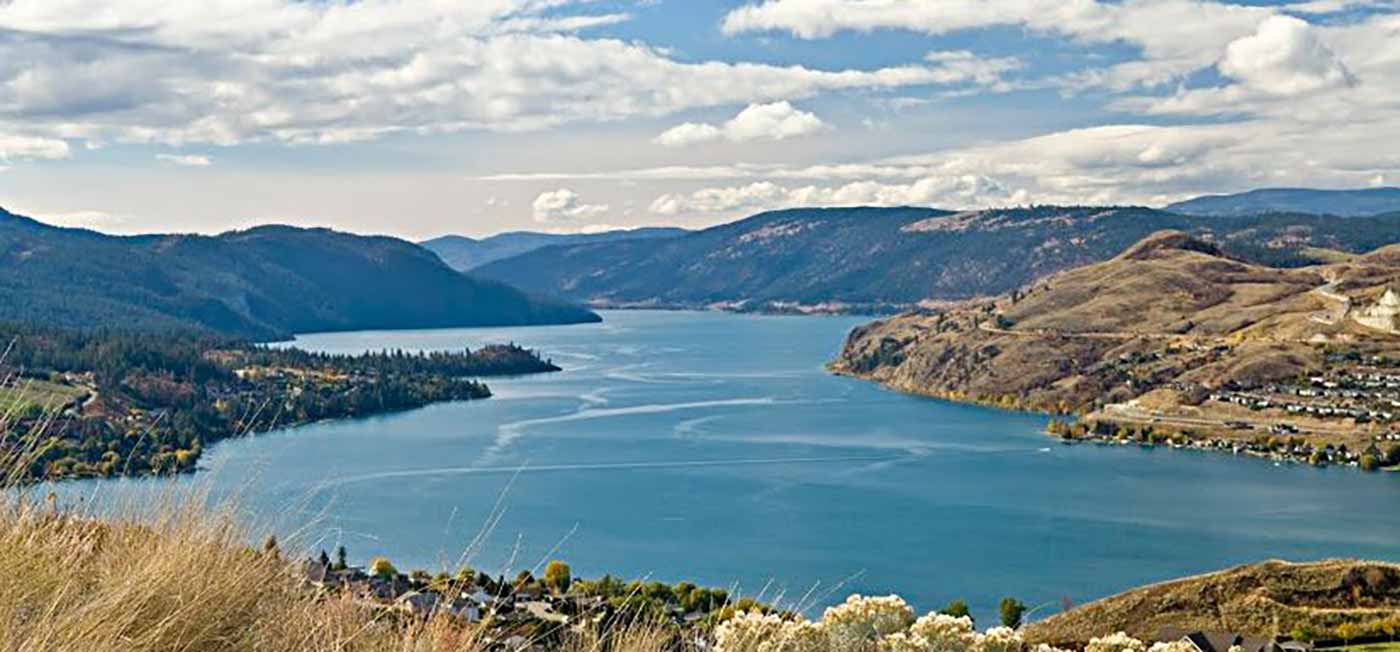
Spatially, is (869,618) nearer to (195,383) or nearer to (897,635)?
(897,635)

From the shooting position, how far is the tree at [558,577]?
32.2 m

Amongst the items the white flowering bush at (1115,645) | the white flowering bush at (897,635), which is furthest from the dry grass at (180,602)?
the white flowering bush at (1115,645)

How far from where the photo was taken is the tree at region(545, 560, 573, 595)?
32.2 metres

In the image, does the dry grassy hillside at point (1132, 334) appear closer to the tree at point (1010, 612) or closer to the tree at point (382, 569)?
the tree at point (1010, 612)

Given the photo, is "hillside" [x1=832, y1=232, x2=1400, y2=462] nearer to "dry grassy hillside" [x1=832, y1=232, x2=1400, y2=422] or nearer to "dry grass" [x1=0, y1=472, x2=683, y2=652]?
"dry grassy hillside" [x1=832, y1=232, x2=1400, y2=422]

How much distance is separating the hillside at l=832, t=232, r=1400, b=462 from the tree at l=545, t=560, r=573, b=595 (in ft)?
134

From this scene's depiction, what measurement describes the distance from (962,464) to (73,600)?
5778 centimetres

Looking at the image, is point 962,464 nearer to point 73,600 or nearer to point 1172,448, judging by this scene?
point 1172,448

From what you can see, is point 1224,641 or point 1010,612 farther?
point 1010,612

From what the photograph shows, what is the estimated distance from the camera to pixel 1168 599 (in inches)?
1093

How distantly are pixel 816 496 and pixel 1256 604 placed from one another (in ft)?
80.3

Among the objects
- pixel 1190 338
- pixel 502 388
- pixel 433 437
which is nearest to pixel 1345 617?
pixel 433 437

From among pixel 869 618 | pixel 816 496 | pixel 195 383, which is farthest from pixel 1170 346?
pixel 869 618

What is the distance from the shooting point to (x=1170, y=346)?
84.6 m
